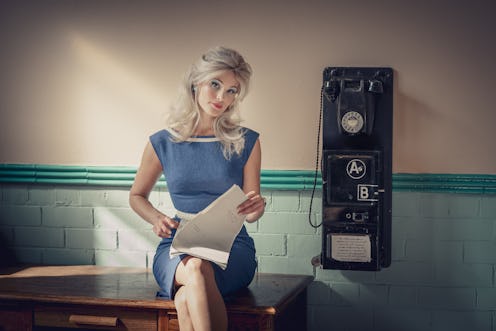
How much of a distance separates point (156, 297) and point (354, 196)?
1143mm

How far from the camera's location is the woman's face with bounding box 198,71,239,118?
3.56m

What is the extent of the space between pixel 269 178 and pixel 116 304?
3.96 feet

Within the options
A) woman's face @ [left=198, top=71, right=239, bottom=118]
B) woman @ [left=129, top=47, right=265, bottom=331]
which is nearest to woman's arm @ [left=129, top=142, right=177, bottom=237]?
woman @ [left=129, top=47, right=265, bottom=331]

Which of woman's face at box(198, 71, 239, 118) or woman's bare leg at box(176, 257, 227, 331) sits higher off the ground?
woman's face at box(198, 71, 239, 118)

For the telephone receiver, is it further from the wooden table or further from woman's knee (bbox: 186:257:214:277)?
woman's knee (bbox: 186:257:214:277)

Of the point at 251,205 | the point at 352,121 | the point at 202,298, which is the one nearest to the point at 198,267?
the point at 202,298

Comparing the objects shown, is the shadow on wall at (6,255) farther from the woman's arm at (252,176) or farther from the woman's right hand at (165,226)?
the woman's arm at (252,176)

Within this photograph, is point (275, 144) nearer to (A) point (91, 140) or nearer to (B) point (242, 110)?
(B) point (242, 110)

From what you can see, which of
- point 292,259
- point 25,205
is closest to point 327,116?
point 292,259

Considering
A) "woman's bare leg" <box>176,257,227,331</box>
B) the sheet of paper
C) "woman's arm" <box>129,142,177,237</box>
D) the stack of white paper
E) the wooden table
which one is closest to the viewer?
"woman's bare leg" <box>176,257,227,331</box>

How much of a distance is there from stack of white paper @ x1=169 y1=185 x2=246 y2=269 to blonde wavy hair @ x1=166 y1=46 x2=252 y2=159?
0.36m

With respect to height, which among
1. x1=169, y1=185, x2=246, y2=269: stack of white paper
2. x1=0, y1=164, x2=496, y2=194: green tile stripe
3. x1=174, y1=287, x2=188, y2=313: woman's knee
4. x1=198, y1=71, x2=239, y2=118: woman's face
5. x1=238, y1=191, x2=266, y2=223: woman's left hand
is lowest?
x1=174, y1=287, x2=188, y2=313: woman's knee

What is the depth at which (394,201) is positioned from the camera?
4.11 metres

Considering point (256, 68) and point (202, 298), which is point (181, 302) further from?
point (256, 68)
